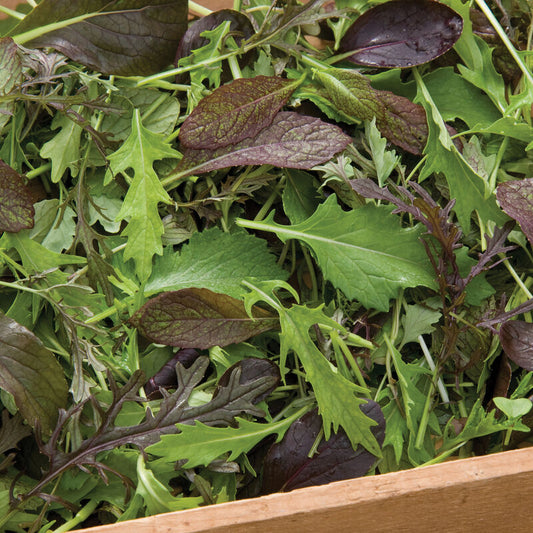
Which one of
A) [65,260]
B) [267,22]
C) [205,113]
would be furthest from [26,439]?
[267,22]

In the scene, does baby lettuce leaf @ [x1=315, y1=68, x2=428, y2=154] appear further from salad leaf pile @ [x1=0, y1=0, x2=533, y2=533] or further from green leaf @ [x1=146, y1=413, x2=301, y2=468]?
green leaf @ [x1=146, y1=413, x2=301, y2=468]

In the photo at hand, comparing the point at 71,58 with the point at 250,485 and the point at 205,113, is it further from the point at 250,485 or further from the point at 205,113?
the point at 250,485

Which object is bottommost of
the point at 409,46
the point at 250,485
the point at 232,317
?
the point at 250,485

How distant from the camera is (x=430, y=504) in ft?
1.31

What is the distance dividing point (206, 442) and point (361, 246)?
0.19m

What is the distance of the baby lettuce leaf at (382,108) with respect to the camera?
1.71 ft

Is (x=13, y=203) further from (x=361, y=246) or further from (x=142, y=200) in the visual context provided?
(x=361, y=246)

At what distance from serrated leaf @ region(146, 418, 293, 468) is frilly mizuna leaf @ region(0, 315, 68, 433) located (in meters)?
0.08

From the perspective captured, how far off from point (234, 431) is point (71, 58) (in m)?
0.34

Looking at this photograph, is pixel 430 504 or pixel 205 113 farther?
pixel 205 113

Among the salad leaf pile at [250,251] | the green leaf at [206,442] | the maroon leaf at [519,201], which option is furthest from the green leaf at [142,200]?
the maroon leaf at [519,201]

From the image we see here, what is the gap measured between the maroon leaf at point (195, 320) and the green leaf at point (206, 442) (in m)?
0.06

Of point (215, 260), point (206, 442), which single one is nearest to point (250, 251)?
point (215, 260)

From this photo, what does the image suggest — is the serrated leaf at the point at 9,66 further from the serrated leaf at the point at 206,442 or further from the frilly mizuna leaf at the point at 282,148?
the serrated leaf at the point at 206,442
